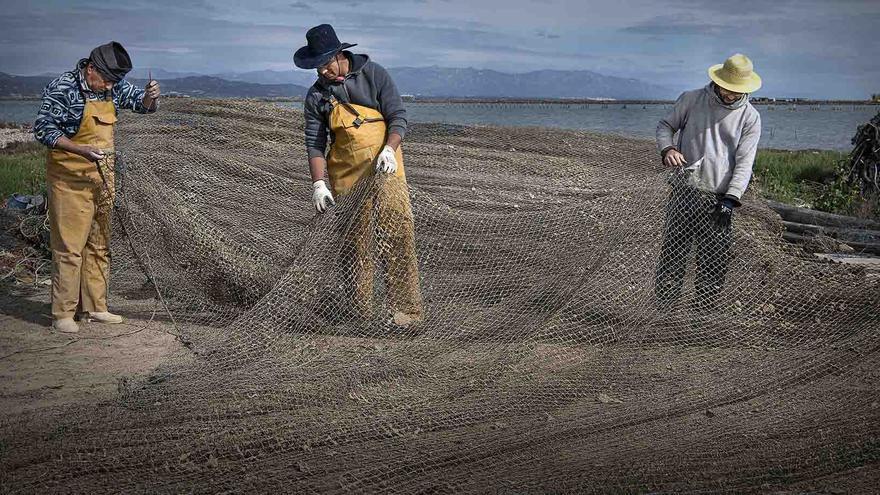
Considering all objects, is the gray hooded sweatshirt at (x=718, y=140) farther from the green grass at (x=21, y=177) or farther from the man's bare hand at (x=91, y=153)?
the green grass at (x=21, y=177)

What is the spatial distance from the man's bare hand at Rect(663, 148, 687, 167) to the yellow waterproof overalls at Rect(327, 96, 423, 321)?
153cm

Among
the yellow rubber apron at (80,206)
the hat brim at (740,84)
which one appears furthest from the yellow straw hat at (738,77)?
the yellow rubber apron at (80,206)

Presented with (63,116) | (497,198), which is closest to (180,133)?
(63,116)

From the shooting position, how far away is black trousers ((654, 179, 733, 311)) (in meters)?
5.09

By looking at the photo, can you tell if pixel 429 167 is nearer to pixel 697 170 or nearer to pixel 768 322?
pixel 697 170

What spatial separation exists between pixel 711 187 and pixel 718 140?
0.90 ft

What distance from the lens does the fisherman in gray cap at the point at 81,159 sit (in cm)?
529

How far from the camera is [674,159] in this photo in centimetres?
513

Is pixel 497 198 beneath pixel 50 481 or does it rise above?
above

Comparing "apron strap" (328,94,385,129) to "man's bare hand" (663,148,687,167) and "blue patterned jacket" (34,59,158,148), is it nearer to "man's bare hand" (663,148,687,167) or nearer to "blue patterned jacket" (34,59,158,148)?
"blue patterned jacket" (34,59,158,148)

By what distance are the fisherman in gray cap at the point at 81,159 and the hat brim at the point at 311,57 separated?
3.71ft

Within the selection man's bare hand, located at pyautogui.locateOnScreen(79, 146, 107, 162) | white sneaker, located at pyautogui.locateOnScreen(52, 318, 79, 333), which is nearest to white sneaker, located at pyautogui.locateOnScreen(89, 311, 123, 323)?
white sneaker, located at pyautogui.locateOnScreen(52, 318, 79, 333)

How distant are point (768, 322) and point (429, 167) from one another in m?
3.07

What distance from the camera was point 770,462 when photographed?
3455 mm
